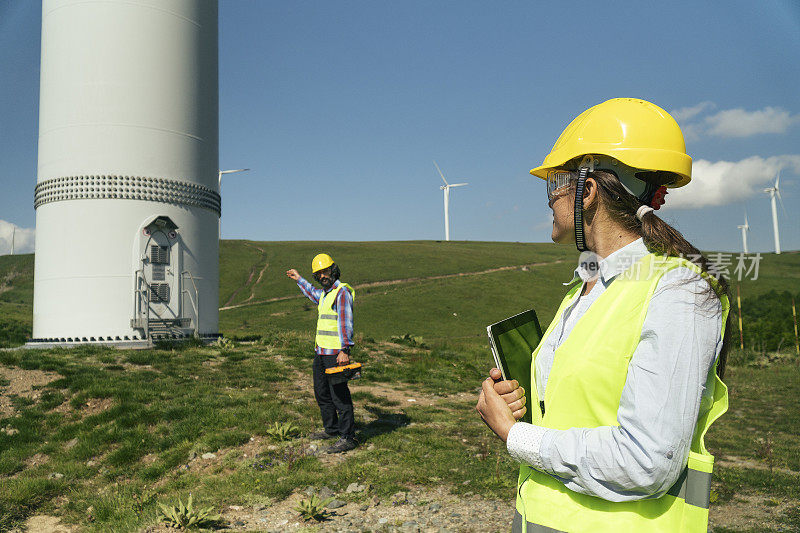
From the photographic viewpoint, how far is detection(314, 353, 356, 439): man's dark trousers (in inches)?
368

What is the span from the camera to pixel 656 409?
5.84ft

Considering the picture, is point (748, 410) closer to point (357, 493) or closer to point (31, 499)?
point (357, 493)

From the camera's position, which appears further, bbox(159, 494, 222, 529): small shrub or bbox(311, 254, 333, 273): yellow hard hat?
bbox(311, 254, 333, 273): yellow hard hat

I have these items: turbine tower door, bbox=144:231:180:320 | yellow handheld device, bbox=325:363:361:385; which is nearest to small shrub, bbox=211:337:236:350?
turbine tower door, bbox=144:231:180:320

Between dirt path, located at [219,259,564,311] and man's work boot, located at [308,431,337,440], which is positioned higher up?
dirt path, located at [219,259,564,311]

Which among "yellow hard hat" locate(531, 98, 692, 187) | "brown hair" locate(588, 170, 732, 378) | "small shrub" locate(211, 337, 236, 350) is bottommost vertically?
"small shrub" locate(211, 337, 236, 350)

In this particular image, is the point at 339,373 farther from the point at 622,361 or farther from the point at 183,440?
the point at 622,361

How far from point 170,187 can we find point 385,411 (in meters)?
10.4

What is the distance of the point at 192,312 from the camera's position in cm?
1802

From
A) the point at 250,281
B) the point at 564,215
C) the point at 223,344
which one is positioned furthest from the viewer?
the point at 250,281

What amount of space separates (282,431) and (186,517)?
2958 mm

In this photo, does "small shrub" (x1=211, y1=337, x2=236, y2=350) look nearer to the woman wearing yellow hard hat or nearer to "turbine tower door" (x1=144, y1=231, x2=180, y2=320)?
"turbine tower door" (x1=144, y1=231, x2=180, y2=320)

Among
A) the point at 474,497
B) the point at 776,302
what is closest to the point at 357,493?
the point at 474,497

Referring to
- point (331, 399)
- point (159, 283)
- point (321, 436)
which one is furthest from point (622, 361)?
point (159, 283)
